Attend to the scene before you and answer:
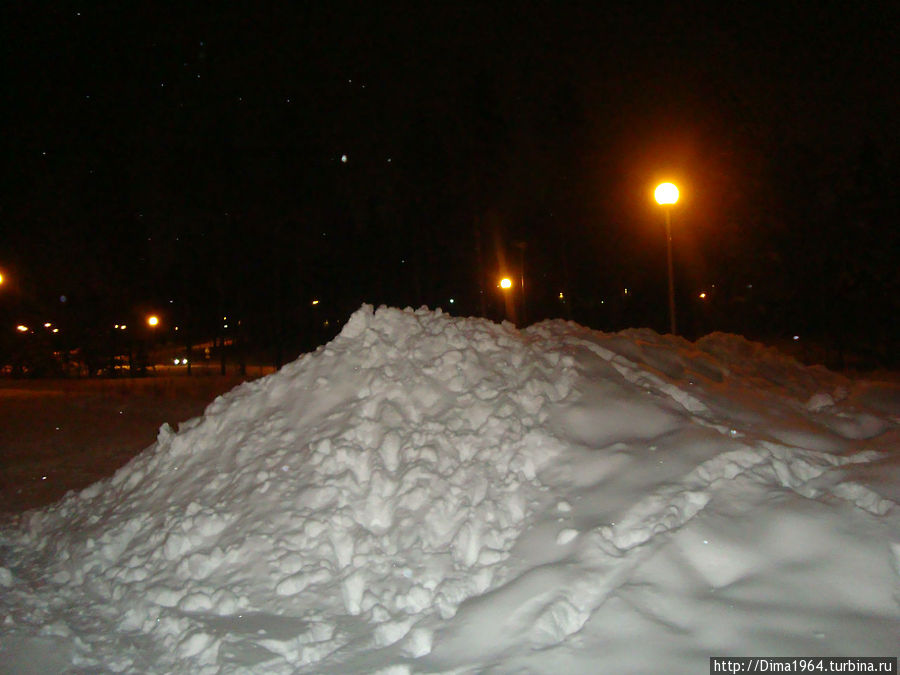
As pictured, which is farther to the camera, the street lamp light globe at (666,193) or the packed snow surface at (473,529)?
the street lamp light globe at (666,193)

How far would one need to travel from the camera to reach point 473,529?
21.1 feet

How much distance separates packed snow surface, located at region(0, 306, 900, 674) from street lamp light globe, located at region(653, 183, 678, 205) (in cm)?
449

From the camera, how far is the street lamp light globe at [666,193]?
1362 centimetres

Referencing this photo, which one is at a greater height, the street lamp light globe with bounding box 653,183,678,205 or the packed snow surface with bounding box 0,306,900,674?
the street lamp light globe with bounding box 653,183,678,205

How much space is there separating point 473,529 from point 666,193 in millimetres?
9550

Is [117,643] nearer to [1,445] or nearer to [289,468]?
[289,468]

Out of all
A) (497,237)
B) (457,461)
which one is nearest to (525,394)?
(457,461)

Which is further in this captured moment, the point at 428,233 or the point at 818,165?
the point at 428,233

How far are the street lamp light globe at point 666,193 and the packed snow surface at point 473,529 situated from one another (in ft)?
14.7

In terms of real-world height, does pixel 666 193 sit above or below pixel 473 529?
above

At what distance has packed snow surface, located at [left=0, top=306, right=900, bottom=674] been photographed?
188 inches

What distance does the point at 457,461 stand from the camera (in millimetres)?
7543

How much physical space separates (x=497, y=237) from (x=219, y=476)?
29.8 metres

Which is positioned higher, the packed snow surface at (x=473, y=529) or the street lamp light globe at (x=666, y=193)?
the street lamp light globe at (x=666, y=193)
